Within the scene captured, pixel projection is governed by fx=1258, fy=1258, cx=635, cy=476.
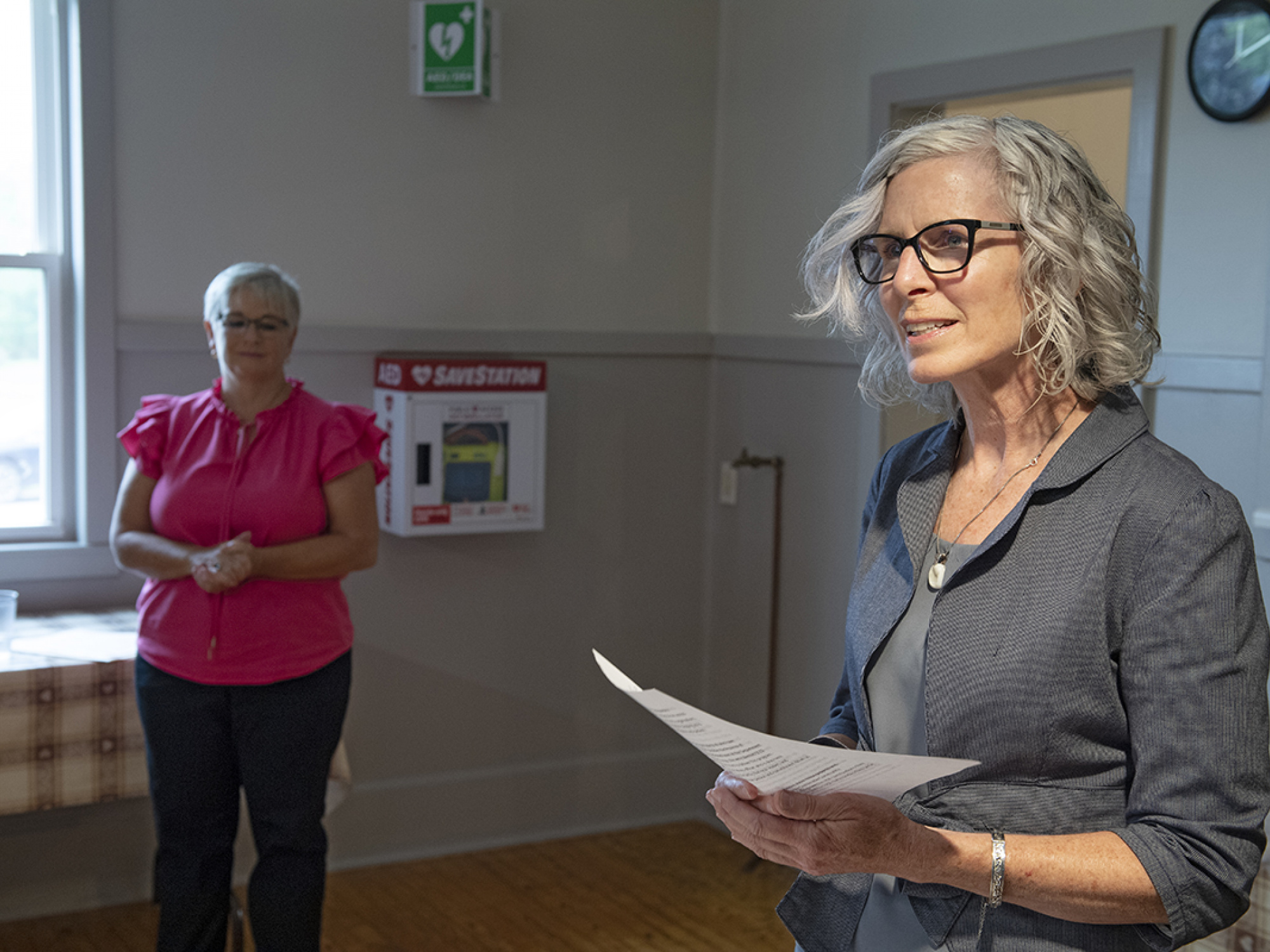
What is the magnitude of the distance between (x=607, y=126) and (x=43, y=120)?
163cm

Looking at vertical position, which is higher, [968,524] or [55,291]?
[55,291]

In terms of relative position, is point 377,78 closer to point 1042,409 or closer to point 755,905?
point 755,905

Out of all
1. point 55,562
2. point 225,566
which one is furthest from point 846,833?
point 55,562

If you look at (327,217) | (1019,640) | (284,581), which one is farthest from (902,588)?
(327,217)

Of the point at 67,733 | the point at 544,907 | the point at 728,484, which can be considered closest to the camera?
the point at 67,733

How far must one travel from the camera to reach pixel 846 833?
1118mm

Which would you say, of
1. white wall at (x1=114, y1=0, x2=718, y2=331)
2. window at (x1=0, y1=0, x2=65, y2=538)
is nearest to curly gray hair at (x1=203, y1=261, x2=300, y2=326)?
white wall at (x1=114, y1=0, x2=718, y2=331)

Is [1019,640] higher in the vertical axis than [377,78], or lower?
lower

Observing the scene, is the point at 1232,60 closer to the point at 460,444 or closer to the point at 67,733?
the point at 460,444

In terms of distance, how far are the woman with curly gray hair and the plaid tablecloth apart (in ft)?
7.01

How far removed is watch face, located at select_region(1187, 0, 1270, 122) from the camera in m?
2.54

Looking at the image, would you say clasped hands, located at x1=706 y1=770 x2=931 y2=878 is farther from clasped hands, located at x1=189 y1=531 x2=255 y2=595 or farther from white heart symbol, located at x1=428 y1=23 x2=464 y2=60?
white heart symbol, located at x1=428 y1=23 x2=464 y2=60

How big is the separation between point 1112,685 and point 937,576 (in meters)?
0.23

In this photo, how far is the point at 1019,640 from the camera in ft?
3.76
